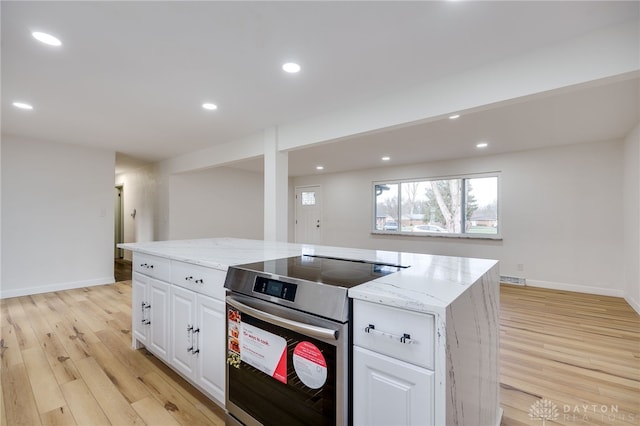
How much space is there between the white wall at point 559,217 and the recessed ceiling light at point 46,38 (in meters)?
5.48

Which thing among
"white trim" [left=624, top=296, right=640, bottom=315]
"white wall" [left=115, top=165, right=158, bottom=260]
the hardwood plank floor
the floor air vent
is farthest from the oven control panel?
the floor air vent

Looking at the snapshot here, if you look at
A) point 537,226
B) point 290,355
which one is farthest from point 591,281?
point 290,355

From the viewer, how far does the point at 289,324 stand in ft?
3.90

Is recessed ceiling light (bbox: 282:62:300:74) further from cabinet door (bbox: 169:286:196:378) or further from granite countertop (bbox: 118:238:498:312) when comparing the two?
Answer: cabinet door (bbox: 169:286:196:378)

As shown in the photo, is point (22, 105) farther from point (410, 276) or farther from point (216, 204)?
point (410, 276)

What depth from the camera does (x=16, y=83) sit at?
2.40 meters

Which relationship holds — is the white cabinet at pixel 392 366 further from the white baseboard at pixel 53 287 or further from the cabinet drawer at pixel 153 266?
the white baseboard at pixel 53 287

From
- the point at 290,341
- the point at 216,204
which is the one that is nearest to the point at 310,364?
the point at 290,341

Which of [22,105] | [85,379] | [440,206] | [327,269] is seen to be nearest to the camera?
[327,269]

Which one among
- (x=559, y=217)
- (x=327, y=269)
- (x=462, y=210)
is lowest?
(x=327, y=269)

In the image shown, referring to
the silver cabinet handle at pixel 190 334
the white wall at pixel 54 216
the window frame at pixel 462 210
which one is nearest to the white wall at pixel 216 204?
the white wall at pixel 54 216

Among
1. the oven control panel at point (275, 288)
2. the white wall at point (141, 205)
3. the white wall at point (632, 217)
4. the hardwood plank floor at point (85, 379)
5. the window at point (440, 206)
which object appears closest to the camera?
the oven control panel at point (275, 288)

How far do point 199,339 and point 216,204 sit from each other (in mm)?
4871

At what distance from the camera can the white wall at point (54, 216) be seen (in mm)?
3988
